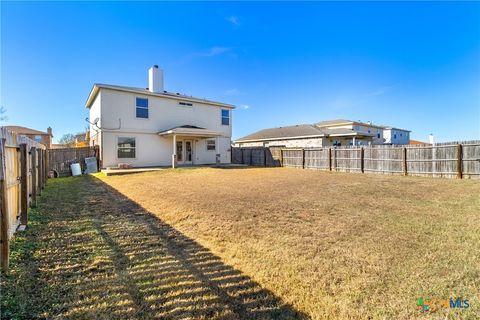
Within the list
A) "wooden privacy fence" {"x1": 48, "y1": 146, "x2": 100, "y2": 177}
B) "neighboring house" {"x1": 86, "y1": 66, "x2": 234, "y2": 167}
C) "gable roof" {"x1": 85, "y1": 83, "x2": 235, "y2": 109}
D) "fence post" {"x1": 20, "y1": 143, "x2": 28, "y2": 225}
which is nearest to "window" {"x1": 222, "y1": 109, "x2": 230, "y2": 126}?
"neighboring house" {"x1": 86, "y1": 66, "x2": 234, "y2": 167}

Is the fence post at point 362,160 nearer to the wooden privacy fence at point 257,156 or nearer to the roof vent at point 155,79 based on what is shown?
the wooden privacy fence at point 257,156

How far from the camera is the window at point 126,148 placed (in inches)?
604

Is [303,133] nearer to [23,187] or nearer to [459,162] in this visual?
[459,162]

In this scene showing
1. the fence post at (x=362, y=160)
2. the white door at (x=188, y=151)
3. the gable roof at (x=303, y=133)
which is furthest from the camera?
the gable roof at (x=303, y=133)

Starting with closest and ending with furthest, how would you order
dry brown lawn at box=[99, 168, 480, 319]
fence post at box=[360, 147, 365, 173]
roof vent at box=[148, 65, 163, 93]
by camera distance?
1. dry brown lawn at box=[99, 168, 480, 319]
2. fence post at box=[360, 147, 365, 173]
3. roof vent at box=[148, 65, 163, 93]

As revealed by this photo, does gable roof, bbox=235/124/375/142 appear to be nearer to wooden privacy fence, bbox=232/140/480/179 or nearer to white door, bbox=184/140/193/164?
wooden privacy fence, bbox=232/140/480/179

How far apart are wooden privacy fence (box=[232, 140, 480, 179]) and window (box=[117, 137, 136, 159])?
12.0m

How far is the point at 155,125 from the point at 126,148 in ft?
8.82

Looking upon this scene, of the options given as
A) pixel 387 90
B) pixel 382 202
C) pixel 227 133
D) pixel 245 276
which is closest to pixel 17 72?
pixel 227 133

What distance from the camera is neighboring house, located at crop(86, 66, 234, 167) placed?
48.9ft

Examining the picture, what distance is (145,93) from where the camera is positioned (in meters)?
15.9

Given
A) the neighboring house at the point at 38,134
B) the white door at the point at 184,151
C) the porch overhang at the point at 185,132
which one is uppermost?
the neighboring house at the point at 38,134

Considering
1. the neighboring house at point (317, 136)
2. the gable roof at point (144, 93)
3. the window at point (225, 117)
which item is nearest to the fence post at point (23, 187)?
the gable roof at point (144, 93)

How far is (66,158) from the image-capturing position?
14250mm
